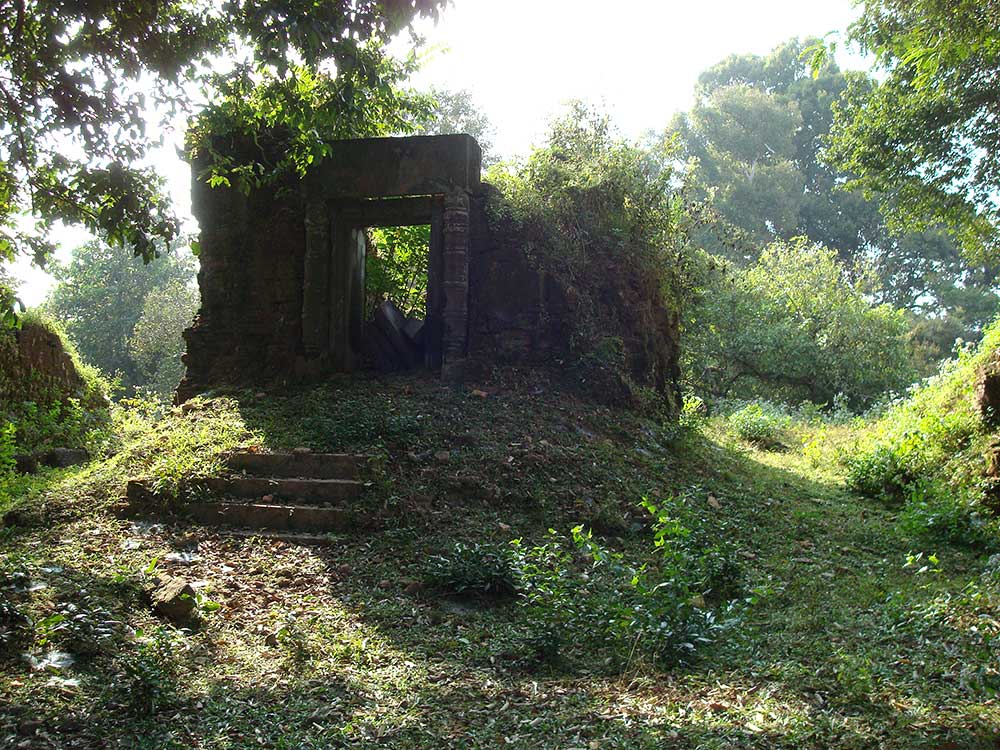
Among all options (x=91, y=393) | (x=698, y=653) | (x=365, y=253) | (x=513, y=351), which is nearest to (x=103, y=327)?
(x=91, y=393)

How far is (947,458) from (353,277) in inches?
297

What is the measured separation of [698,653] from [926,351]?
27490mm

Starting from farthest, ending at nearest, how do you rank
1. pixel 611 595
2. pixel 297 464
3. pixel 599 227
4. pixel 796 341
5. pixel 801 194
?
pixel 801 194
pixel 796 341
pixel 599 227
pixel 297 464
pixel 611 595

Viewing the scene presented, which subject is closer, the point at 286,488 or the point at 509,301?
the point at 286,488

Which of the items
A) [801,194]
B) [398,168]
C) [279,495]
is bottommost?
[279,495]

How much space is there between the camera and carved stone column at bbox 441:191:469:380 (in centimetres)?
982

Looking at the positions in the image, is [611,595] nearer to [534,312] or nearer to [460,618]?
[460,618]

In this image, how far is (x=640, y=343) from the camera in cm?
1073

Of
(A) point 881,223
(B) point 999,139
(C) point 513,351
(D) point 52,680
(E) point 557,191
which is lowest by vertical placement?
(D) point 52,680

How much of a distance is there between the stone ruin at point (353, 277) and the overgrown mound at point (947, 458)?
4063 millimetres

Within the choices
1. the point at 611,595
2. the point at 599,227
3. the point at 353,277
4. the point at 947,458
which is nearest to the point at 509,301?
the point at 599,227

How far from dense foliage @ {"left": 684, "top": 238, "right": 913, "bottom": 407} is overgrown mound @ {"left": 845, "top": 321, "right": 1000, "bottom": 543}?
31.4 feet

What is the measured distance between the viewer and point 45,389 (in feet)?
43.9

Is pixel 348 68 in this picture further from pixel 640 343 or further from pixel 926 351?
pixel 926 351
